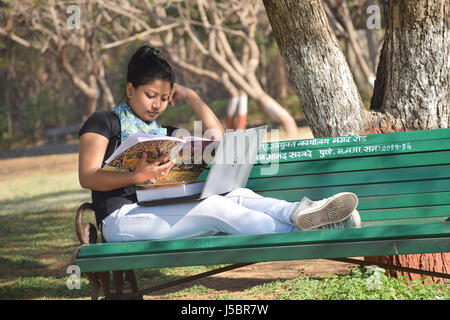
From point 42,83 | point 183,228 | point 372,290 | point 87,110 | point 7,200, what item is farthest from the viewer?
point 42,83

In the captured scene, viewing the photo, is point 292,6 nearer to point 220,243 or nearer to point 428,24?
point 428,24

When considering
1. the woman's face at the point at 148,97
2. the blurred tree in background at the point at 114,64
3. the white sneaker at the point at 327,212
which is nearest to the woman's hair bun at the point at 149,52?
the woman's face at the point at 148,97

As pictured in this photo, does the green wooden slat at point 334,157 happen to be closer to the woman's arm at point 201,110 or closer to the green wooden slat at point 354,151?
the green wooden slat at point 354,151

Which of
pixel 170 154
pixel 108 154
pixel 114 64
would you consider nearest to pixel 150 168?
pixel 170 154

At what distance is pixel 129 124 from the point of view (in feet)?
12.3

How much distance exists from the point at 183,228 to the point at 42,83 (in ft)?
100

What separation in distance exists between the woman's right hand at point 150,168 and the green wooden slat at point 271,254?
1.32 feet

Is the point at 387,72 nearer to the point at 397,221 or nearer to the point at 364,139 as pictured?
the point at 364,139

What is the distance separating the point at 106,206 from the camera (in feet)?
11.9

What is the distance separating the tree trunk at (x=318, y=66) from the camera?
14.2ft

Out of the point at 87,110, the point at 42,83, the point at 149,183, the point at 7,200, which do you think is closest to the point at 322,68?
the point at 149,183

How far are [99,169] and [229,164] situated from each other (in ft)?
2.15

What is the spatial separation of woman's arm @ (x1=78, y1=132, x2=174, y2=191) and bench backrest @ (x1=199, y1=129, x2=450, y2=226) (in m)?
0.93

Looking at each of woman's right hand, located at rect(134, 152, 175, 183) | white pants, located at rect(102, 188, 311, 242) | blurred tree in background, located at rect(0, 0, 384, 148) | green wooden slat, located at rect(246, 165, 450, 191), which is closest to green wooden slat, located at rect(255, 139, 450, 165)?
green wooden slat, located at rect(246, 165, 450, 191)
